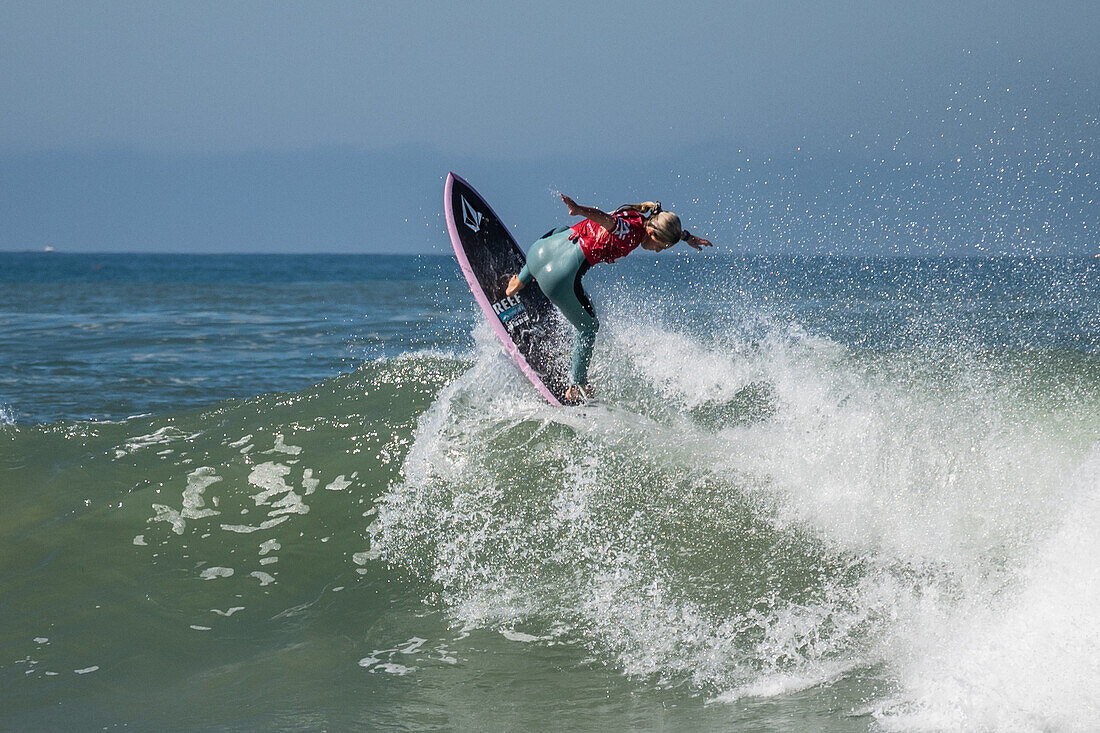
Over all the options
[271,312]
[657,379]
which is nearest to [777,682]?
[657,379]

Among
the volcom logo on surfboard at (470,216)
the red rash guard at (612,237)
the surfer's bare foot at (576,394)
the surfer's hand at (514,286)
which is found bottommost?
the surfer's bare foot at (576,394)

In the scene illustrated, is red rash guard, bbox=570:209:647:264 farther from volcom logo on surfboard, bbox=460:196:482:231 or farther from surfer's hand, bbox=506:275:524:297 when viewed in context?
volcom logo on surfboard, bbox=460:196:482:231

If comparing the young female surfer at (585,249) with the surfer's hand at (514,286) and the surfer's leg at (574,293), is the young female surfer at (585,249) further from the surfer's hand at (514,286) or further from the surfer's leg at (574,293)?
the surfer's hand at (514,286)

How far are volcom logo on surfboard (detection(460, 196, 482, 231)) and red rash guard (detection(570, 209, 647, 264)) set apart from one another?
1.23 metres

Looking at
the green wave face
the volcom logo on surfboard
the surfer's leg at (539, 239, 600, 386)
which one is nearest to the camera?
the green wave face

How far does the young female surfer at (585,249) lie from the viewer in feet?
20.1

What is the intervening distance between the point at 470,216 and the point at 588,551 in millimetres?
3239

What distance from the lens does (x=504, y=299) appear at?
281 inches

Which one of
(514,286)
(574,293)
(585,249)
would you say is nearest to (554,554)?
(574,293)

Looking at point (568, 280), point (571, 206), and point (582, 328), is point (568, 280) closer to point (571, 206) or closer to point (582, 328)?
point (582, 328)

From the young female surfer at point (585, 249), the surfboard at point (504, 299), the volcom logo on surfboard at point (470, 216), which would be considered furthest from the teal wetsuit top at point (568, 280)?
the volcom logo on surfboard at point (470, 216)

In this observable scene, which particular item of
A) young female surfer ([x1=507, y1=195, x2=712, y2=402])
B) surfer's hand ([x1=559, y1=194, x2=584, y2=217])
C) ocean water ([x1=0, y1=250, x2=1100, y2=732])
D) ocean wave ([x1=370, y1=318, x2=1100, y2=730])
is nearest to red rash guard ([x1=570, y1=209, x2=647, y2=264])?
young female surfer ([x1=507, y1=195, x2=712, y2=402])

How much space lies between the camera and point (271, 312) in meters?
25.2

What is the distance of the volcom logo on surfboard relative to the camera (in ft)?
24.2
